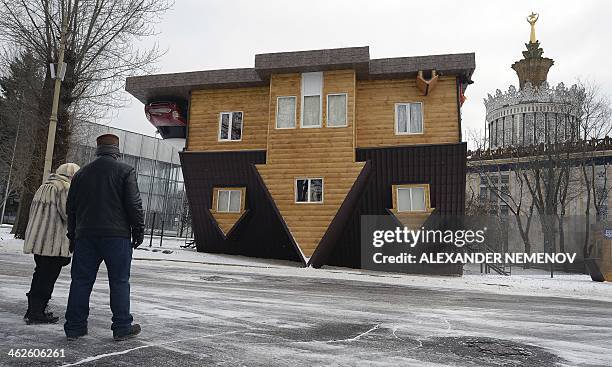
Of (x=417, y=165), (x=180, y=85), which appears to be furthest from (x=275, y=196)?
(x=180, y=85)

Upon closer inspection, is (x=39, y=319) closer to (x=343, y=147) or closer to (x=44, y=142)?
(x=343, y=147)

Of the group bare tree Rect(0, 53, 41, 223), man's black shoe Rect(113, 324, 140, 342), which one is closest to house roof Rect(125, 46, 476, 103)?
bare tree Rect(0, 53, 41, 223)

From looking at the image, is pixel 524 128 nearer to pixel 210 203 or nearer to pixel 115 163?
pixel 210 203

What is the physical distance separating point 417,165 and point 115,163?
15.2m

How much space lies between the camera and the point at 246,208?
20250 millimetres

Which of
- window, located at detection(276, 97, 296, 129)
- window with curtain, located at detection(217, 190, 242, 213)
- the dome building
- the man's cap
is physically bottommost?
the man's cap

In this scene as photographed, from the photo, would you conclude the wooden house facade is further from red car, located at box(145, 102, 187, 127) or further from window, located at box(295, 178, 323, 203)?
red car, located at box(145, 102, 187, 127)

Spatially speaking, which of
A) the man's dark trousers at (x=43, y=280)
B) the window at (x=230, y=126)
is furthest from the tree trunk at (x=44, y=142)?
the man's dark trousers at (x=43, y=280)

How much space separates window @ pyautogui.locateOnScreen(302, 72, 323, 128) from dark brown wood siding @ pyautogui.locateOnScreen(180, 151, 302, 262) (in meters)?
2.57

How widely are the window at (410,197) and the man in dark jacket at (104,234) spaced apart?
15040mm

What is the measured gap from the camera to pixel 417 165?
1806 centimetres

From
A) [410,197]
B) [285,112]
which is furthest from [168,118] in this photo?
[410,197]

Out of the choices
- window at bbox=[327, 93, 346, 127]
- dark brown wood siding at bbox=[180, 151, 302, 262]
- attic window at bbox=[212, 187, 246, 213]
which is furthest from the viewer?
attic window at bbox=[212, 187, 246, 213]

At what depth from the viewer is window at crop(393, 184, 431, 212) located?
1814 cm
